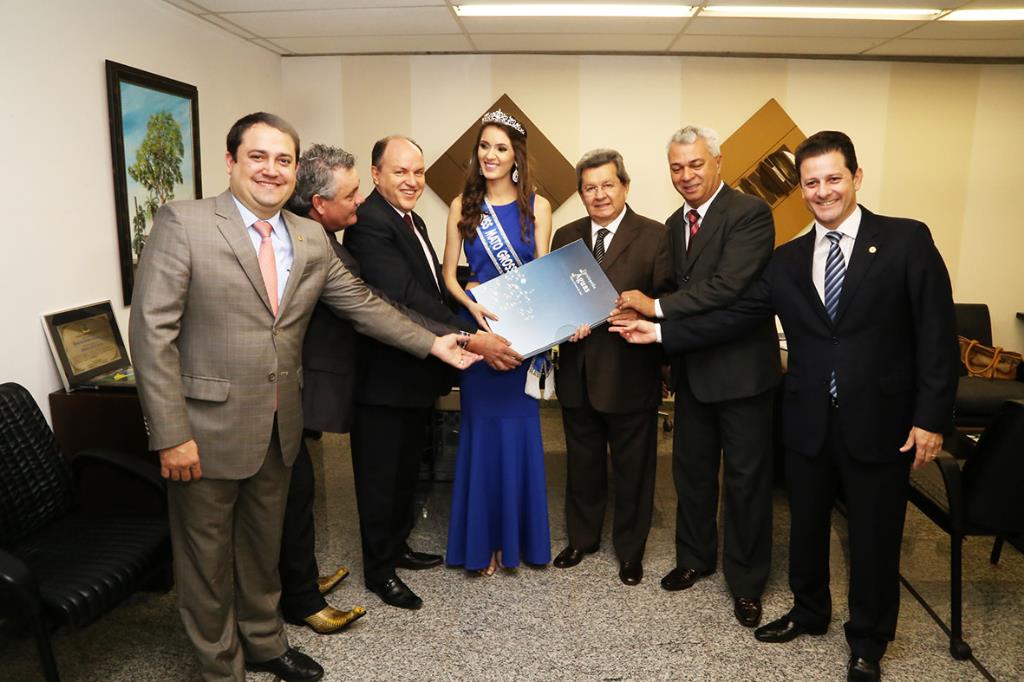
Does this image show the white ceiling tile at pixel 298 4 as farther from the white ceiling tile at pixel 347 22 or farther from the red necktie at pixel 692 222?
the red necktie at pixel 692 222

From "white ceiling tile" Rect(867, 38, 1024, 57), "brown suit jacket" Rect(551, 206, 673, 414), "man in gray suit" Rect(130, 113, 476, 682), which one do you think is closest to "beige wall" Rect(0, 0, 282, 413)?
"man in gray suit" Rect(130, 113, 476, 682)

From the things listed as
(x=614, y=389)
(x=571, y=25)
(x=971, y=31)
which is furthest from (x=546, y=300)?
(x=971, y=31)

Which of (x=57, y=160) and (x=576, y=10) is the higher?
(x=576, y=10)

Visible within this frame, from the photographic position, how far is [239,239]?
6.27 feet

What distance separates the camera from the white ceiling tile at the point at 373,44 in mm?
4645

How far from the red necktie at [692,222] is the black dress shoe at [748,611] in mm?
1345

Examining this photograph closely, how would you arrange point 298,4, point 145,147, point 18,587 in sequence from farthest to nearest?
point 298,4 < point 145,147 < point 18,587

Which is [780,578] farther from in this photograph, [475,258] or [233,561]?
[233,561]

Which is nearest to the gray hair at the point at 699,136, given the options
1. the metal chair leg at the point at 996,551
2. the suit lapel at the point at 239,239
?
the suit lapel at the point at 239,239

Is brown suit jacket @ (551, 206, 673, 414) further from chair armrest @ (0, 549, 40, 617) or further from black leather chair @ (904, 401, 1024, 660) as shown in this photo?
chair armrest @ (0, 549, 40, 617)

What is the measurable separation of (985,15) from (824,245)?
2.85 metres

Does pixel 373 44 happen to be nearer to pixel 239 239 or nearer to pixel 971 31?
pixel 239 239

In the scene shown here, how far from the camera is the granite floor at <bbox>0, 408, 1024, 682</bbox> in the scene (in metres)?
2.35

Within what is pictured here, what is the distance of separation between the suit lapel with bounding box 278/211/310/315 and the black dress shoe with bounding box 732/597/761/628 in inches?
77.8
